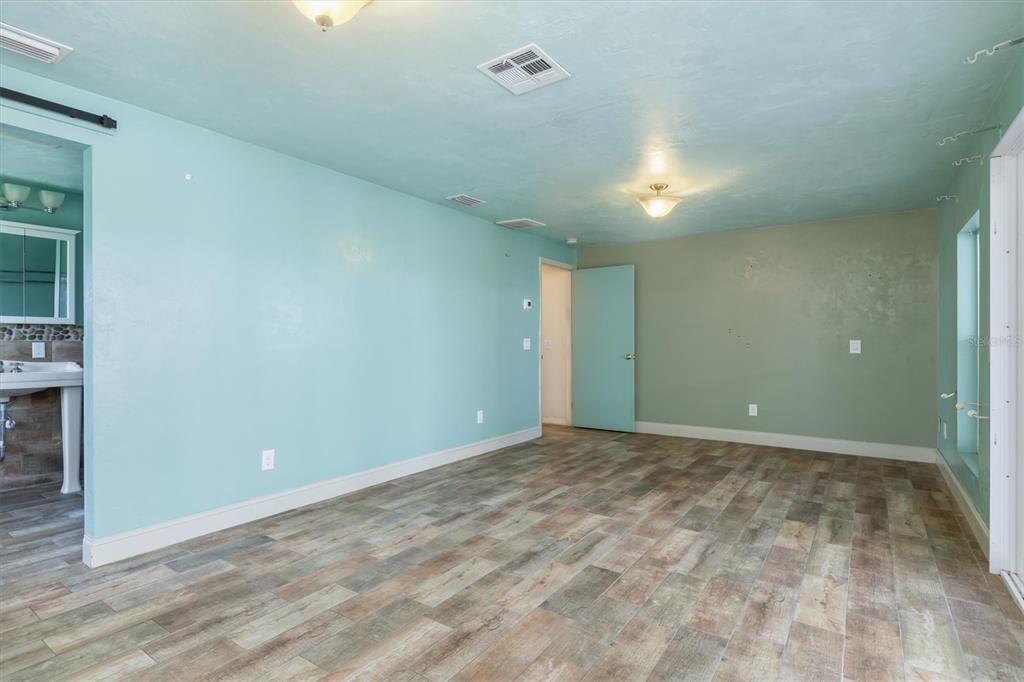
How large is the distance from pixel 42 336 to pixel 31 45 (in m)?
2.95

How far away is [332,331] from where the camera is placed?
3854mm

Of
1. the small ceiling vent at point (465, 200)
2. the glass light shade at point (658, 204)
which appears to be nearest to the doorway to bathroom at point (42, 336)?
the small ceiling vent at point (465, 200)

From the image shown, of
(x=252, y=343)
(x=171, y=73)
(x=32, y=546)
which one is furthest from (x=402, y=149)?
(x=32, y=546)

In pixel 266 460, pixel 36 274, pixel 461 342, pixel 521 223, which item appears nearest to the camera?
pixel 266 460

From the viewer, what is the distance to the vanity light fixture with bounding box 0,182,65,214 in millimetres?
3844

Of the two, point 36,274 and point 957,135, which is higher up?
point 957,135

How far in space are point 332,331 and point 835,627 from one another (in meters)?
3.41

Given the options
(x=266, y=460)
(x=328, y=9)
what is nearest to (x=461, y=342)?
(x=266, y=460)

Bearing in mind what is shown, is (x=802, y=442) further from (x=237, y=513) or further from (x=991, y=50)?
(x=237, y=513)

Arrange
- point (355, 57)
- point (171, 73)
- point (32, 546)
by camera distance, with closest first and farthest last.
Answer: point (355, 57)
point (171, 73)
point (32, 546)

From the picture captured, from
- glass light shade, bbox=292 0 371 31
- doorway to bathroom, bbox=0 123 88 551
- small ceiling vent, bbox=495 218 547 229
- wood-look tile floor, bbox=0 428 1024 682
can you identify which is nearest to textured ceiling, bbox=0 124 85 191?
doorway to bathroom, bbox=0 123 88 551

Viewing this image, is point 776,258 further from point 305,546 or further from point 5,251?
point 5,251

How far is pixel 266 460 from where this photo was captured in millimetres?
3418

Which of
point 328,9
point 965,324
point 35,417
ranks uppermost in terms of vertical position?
point 328,9
